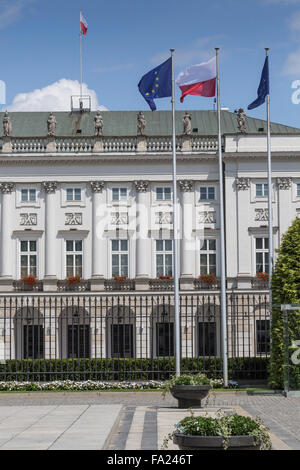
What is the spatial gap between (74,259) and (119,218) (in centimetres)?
412

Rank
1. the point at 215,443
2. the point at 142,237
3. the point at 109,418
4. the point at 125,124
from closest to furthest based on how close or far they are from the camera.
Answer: the point at 215,443 < the point at 109,418 < the point at 142,237 < the point at 125,124

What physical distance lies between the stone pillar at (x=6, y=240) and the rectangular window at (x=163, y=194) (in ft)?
32.4

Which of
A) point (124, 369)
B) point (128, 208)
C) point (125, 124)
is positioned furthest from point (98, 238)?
point (124, 369)

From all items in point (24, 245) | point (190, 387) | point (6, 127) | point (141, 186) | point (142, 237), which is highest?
point (6, 127)

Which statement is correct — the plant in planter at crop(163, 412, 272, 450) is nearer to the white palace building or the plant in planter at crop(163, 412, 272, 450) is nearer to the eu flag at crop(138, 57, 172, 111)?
the eu flag at crop(138, 57, 172, 111)

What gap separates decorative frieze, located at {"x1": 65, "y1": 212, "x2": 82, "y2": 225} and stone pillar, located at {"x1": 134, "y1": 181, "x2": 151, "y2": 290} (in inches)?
155

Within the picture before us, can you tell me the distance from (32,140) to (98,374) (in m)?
23.8

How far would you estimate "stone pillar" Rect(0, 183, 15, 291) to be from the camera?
55.8m

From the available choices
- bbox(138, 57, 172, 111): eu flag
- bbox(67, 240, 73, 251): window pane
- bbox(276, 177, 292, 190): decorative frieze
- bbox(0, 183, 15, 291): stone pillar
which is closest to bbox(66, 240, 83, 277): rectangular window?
bbox(67, 240, 73, 251): window pane

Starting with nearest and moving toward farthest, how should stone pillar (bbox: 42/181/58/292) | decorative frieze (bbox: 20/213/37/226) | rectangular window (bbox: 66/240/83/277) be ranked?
stone pillar (bbox: 42/181/58/292) → rectangular window (bbox: 66/240/83/277) → decorative frieze (bbox: 20/213/37/226)

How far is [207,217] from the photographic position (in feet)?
186

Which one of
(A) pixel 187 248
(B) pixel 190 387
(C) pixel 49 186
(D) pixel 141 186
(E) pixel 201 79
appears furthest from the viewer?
(C) pixel 49 186

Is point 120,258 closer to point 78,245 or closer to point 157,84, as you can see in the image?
point 78,245
